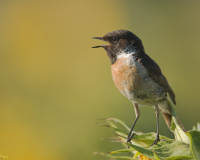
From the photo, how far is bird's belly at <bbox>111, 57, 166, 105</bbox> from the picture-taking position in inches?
128

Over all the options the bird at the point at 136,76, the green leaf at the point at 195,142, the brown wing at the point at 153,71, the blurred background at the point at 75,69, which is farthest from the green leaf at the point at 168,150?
the blurred background at the point at 75,69

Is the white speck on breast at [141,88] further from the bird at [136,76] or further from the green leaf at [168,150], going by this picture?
the green leaf at [168,150]

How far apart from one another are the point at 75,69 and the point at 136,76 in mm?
3195

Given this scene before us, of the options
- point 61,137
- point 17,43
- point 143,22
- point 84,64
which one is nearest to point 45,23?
point 17,43

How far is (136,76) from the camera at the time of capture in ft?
10.8

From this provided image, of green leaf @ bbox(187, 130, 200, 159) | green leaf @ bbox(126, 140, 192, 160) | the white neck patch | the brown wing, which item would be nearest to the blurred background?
the brown wing

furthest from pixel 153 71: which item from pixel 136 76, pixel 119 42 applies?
pixel 119 42

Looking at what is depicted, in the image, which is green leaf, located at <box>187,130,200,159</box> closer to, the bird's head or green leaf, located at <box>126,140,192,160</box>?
green leaf, located at <box>126,140,192,160</box>

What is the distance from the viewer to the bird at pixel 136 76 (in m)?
3.26

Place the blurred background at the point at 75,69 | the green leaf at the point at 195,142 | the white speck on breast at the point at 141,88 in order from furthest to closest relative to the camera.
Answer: the blurred background at the point at 75,69
the white speck on breast at the point at 141,88
the green leaf at the point at 195,142

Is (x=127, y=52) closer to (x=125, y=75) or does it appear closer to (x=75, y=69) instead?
(x=125, y=75)

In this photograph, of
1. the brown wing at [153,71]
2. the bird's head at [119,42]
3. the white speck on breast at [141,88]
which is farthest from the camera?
the bird's head at [119,42]

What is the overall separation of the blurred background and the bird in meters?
1.50

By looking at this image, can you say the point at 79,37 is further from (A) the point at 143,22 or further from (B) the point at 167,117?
(B) the point at 167,117
